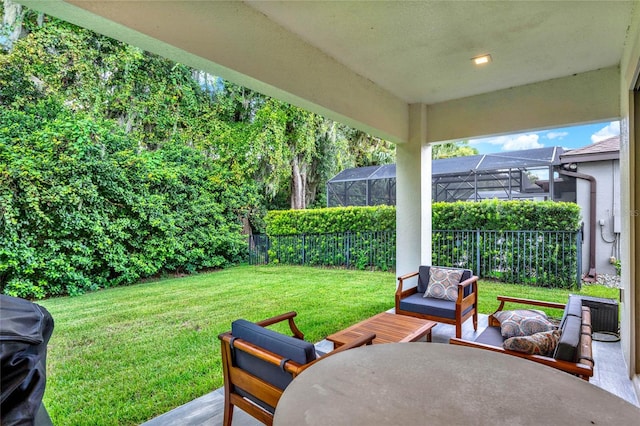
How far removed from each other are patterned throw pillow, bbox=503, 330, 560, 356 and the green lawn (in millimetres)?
2112

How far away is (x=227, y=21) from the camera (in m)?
2.24

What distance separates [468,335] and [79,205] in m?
6.44

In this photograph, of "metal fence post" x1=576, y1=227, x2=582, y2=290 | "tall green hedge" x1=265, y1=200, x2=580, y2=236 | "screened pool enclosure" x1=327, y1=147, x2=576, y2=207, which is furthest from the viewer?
"screened pool enclosure" x1=327, y1=147, x2=576, y2=207

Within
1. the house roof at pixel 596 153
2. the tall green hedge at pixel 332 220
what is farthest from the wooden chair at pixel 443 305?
the house roof at pixel 596 153

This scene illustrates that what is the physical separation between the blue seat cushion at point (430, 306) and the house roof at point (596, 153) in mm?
5060

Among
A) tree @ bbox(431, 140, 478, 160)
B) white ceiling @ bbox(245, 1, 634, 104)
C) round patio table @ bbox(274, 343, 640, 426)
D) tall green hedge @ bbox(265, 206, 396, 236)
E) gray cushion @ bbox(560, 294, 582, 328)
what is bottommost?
gray cushion @ bbox(560, 294, 582, 328)

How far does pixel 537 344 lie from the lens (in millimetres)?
2086

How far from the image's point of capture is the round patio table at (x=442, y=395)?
1.00 metres

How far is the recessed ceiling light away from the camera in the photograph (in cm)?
317

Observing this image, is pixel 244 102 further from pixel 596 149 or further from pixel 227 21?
pixel 596 149

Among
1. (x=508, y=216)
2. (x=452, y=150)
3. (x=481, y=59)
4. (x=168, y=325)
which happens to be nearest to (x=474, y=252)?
(x=508, y=216)

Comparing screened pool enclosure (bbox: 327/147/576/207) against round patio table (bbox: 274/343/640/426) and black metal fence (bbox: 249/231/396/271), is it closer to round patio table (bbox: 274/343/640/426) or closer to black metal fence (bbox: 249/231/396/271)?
black metal fence (bbox: 249/231/396/271)

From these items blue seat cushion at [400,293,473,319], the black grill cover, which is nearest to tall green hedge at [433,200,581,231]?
blue seat cushion at [400,293,473,319]

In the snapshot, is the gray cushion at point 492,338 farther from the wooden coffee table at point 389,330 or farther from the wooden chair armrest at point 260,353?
the wooden chair armrest at point 260,353
